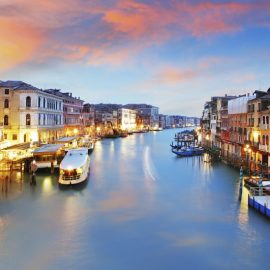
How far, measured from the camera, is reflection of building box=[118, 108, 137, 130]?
5221 inches

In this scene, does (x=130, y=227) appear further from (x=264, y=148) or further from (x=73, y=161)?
(x=264, y=148)

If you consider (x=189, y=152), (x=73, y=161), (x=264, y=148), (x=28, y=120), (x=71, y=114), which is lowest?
(x=189, y=152)

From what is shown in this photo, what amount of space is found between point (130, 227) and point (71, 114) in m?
53.7

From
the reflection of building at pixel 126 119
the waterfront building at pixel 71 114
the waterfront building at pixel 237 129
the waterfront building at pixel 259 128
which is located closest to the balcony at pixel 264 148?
the waterfront building at pixel 259 128

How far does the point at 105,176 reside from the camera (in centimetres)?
3209

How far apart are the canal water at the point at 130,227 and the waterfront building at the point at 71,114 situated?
121 ft

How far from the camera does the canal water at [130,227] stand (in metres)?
14.0

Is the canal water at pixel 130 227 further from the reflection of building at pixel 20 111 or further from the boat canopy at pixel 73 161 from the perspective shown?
the reflection of building at pixel 20 111

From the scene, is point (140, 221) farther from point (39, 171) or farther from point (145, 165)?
point (145, 165)

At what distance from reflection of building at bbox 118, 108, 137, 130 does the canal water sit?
104161 mm

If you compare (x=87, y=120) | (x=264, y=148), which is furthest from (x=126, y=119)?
(x=264, y=148)

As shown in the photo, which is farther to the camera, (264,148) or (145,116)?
(145,116)

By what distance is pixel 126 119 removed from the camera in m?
141

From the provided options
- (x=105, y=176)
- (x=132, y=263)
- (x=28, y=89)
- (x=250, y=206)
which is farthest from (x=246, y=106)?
(x=132, y=263)
